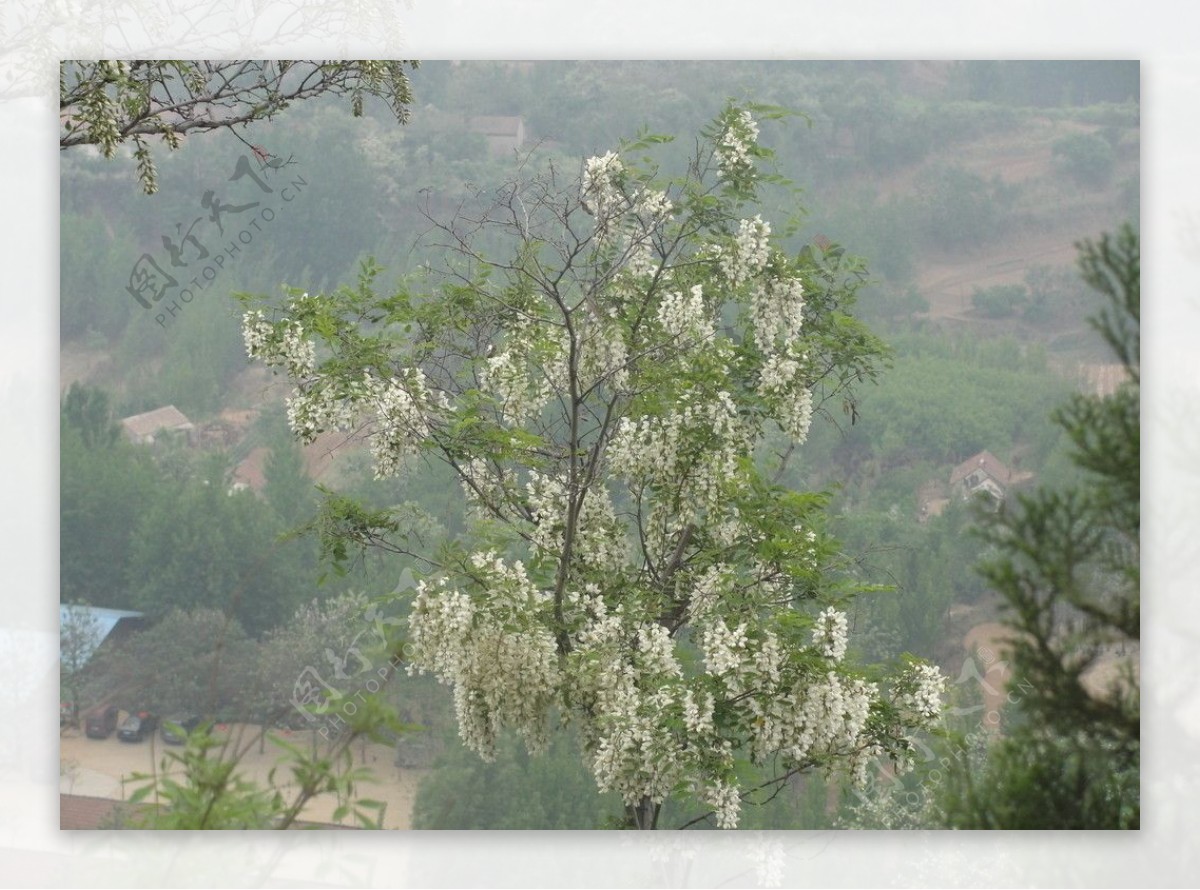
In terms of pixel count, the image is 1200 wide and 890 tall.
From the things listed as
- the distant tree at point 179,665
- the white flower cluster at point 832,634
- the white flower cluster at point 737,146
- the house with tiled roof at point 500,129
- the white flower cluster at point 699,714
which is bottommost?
the white flower cluster at point 699,714

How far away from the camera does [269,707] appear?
15.1 feet

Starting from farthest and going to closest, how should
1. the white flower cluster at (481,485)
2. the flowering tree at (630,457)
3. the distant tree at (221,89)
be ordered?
the white flower cluster at (481,485) < the flowering tree at (630,457) < the distant tree at (221,89)

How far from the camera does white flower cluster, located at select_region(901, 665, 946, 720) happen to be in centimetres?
455

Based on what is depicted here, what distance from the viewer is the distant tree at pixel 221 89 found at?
4051mm

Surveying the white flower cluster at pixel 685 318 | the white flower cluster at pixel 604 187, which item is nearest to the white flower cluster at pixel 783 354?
the white flower cluster at pixel 685 318

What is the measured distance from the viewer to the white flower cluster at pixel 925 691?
4555mm

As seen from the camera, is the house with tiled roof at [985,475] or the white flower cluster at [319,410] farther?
the house with tiled roof at [985,475]

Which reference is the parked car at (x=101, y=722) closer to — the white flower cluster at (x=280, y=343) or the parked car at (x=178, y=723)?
the parked car at (x=178, y=723)

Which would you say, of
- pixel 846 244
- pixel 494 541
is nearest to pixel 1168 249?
pixel 846 244

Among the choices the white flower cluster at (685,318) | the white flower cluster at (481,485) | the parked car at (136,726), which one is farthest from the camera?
the white flower cluster at (481,485)

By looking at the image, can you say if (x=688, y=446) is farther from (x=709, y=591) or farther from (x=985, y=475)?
(x=985, y=475)

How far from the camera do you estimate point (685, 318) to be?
15.5ft

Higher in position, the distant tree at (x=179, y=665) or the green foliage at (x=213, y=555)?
the green foliage at (x=213, y=555)

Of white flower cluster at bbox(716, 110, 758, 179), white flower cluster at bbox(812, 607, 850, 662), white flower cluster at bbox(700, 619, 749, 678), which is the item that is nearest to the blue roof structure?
white flower cluster at bbox(700, 619, 749, 678)
